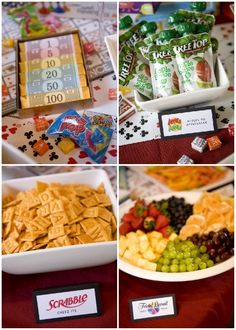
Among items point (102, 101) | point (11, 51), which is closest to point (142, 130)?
point (102, 101)

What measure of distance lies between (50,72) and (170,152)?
480mm

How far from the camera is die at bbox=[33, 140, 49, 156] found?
1490 millimetres

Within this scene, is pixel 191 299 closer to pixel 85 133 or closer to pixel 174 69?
pixel 85 133

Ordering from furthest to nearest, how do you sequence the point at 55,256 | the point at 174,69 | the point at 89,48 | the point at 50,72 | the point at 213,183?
1. the point at 213,183
2. the point at 89,48
3. the point at 50,72
4. the point at 174,69
5. the point at 55,256

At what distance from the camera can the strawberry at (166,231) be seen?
156 centimetres

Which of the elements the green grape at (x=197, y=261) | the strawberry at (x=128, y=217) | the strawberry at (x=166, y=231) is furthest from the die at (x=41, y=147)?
the green grape at (x=197, y=261)

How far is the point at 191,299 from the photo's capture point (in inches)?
55.4

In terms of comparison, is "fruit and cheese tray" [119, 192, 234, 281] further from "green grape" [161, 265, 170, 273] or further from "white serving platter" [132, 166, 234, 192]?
"white serving platter" [132, 166, 234, 192]

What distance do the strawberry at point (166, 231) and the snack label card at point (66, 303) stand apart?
30 centimetres

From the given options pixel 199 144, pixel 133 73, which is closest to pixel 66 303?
pixel 199 144

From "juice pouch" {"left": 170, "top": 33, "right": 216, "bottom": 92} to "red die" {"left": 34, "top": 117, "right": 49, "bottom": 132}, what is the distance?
42 cm

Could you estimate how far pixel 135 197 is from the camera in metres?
1.86

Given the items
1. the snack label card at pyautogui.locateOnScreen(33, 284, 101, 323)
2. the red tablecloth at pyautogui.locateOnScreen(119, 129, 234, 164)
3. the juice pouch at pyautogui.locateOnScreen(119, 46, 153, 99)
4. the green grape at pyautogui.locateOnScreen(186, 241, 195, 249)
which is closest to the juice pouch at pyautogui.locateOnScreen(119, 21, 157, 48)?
the juice pouch at pyautogui.locateOnScreen(119, 46, 153, 99)

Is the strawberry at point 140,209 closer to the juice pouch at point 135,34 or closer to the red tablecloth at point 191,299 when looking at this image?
the red tablecloth at point 191,299
